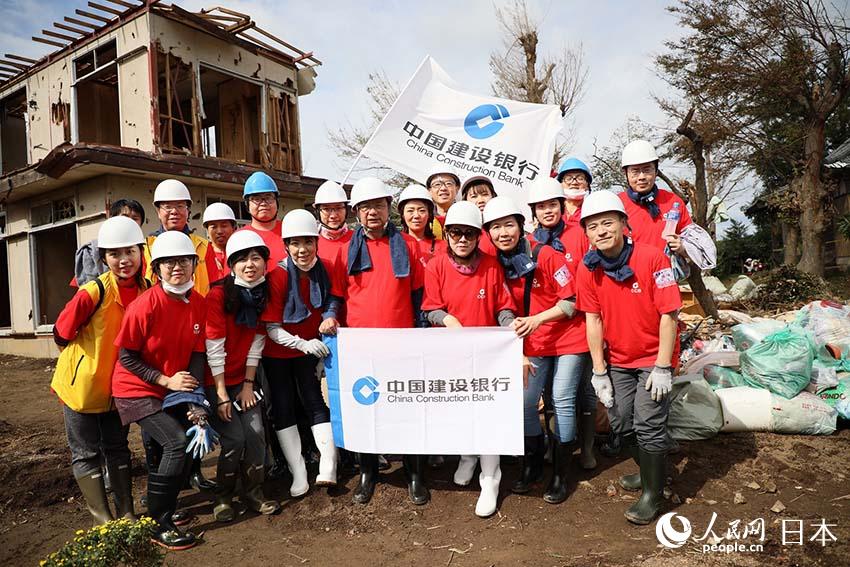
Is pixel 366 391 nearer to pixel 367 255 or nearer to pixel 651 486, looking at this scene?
pixel 367 255

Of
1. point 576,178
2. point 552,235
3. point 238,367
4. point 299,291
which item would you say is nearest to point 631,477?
point 552,235

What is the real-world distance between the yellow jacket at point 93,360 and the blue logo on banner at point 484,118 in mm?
4277

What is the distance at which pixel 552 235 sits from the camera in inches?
170

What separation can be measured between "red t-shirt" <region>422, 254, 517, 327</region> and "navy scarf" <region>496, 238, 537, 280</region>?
0.06 meters

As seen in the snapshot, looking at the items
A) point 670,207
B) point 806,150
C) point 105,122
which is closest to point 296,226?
point 670,207

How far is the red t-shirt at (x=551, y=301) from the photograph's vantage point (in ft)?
13.1

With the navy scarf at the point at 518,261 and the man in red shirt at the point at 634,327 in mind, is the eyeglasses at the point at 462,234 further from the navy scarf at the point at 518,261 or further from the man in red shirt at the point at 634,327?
the man in red shirt at the point at 634,327

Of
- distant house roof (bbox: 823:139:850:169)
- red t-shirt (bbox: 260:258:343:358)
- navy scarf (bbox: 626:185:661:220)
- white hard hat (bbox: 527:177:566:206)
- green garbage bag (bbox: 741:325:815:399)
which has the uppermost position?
distant house roof (bbox: 823:139:850:169)

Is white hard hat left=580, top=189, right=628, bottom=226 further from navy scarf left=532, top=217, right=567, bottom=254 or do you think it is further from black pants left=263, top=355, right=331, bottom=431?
black pants left=263, top=355, right=331, bottom=431

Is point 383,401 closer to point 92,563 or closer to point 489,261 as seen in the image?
point 489,261

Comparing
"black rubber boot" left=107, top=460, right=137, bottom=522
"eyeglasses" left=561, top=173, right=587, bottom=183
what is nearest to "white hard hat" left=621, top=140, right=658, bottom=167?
"eyeglasses" left=561, top=173, right=587, bottom=183

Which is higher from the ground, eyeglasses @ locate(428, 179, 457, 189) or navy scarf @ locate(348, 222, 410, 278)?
eyeglasses @ locate(428, 179, 457, 189)

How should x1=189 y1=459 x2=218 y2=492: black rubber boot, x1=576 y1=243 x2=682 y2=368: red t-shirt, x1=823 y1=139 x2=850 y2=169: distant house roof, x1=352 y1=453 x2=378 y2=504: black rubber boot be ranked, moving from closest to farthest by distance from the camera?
x1=576 y1=243 x2=682 y2=368: red t-shirt → x1=352 y1=453 x2=378 y2=504: black rubber boot → x1=189 y1=459 x2=218 y2=492: black rubber boot → x1=823 y1=139 x2=850 y2=169: distant house roof

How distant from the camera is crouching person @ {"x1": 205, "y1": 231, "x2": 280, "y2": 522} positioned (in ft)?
12.6
